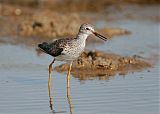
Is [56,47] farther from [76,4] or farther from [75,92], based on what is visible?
[76,4]

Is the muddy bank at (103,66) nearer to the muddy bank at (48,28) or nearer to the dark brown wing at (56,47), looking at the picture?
the dark brown wing at (56,47)

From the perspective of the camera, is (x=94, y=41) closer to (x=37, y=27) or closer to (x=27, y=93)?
(x=37, y=27)

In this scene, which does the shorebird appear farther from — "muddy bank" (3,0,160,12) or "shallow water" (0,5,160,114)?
"muddy bank" (3,0,160,12)

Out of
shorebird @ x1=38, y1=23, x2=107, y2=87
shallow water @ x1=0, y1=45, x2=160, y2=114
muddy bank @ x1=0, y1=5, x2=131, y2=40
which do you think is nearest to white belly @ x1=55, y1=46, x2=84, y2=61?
shorebird @ x1=38, y1=23, x2=107, y2=87

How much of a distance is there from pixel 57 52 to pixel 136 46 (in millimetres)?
4480

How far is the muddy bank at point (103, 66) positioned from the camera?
11.5 metres

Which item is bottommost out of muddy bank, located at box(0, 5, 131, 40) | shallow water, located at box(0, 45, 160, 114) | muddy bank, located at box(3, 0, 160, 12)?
shallow water, located at box(0, 45, 160, 114)

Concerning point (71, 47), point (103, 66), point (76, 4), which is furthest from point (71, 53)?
point (76, 4)

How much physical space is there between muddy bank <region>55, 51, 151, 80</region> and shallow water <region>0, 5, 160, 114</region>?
0.31 m

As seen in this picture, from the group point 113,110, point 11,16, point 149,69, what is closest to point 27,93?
point 113,110

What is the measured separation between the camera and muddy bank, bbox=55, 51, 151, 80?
11492mm

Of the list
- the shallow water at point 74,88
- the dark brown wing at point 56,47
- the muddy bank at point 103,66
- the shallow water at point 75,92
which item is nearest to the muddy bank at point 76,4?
the shallow water at point 74,88

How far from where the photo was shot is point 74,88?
989cm

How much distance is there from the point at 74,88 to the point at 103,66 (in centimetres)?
197
